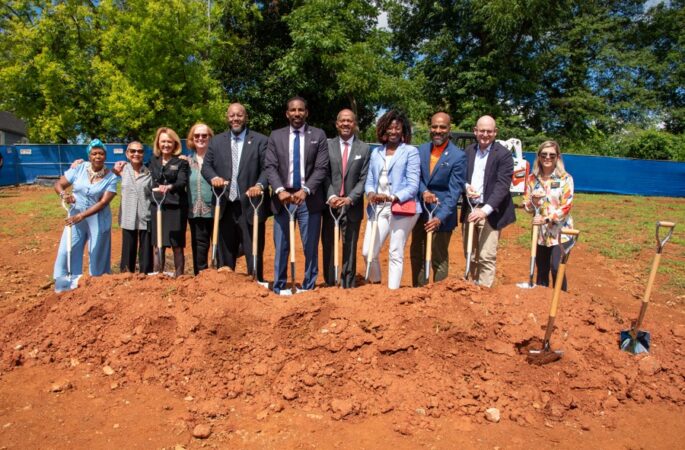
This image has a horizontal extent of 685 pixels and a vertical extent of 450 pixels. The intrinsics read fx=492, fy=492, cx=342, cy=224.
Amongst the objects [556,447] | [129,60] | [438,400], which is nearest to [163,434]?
[438,400]

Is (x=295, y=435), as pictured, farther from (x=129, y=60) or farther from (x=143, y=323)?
(x=129, y=60)

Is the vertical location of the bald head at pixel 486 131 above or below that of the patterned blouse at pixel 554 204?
above

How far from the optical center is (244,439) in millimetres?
3082

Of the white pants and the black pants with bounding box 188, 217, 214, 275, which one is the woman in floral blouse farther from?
the black pants with bounding box 188, 217, 214, 275

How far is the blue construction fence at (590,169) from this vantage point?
1956 cm

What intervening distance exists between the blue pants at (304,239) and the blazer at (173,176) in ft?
3.42

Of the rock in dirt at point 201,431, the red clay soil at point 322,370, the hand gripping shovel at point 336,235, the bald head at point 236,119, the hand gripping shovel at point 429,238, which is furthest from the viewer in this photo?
the bald head at point 236,119

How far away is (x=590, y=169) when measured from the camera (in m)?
20.1

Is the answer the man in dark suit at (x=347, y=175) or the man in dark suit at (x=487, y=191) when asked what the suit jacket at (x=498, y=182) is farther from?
the man in dark suit at (x=347, y=175)

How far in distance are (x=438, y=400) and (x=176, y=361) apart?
1.99 m

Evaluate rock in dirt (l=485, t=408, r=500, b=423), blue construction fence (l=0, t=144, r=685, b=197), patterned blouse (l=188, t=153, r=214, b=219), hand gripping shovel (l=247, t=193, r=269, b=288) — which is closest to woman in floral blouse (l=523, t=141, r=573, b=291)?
rock in dirt (l=485, t=408, r=500, b=423)

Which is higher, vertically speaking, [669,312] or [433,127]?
[433,127]

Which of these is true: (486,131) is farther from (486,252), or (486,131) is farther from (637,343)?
(637,343)

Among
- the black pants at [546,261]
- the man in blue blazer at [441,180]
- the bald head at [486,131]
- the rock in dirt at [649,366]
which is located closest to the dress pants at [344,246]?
the man in blue blazer at [441,180]
